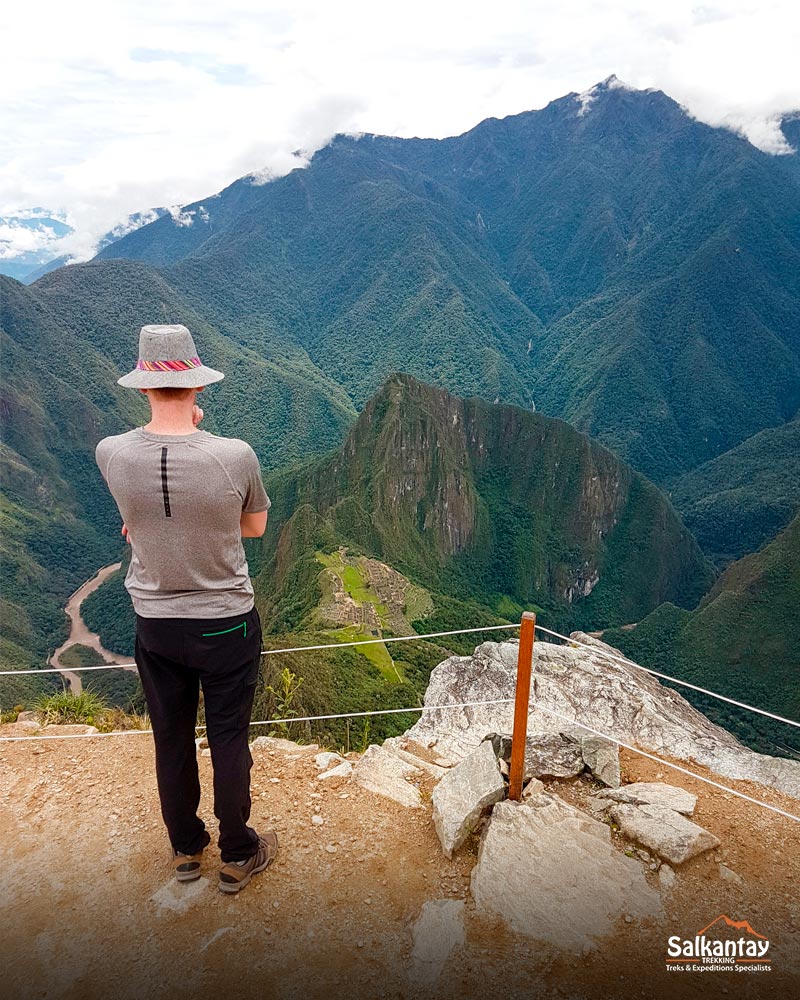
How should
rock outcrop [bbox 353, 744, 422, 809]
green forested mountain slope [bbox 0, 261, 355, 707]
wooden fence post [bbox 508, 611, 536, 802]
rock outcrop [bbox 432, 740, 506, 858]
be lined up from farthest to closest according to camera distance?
green forested mountain slope [bbox 0, 261, 355, 707], rock outcrop [bbox 353, 744, 422, 809], rock outcrop [bbox 432, 740, 506, 858], wooden fence post [bbox 508, 611, 536, 802]

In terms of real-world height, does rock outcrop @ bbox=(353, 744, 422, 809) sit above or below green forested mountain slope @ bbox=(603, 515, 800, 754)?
above

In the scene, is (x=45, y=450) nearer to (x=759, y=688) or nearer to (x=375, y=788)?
(x=759, y=688)

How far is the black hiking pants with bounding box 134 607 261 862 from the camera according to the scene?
3186mm

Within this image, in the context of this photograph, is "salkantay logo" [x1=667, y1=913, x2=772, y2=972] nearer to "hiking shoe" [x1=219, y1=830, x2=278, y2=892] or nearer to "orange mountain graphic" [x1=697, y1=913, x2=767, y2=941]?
"orange mountain graphic" [x1=697, y1=913, x2=767, y2=941]

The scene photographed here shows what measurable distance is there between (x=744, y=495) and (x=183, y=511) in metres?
117

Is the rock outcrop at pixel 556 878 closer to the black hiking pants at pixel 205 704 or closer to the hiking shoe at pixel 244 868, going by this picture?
the hiking shoe at pixel 244 868

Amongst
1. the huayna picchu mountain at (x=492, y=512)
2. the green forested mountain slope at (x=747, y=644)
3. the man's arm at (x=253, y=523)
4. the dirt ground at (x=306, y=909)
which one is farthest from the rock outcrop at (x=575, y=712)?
the green forested mountain slope at (x=747, y=644)

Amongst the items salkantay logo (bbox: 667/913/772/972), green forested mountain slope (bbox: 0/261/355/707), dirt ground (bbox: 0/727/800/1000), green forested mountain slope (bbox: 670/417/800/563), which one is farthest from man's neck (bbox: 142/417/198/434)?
green forested mountain slope (bbox: 670/417/800/563)

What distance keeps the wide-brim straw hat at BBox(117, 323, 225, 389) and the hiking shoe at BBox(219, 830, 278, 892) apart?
9.41 feet

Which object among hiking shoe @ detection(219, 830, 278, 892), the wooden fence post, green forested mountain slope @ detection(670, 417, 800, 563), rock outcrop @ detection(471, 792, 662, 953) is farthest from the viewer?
green forested mountain slope @ detection(670, 417, 800, 563)

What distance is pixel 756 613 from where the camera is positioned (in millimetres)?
55750

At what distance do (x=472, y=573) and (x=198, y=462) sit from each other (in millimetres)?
69947

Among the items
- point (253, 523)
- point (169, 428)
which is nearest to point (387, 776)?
point (253, 523)

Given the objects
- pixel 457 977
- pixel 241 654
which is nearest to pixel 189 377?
pixel 241 654
